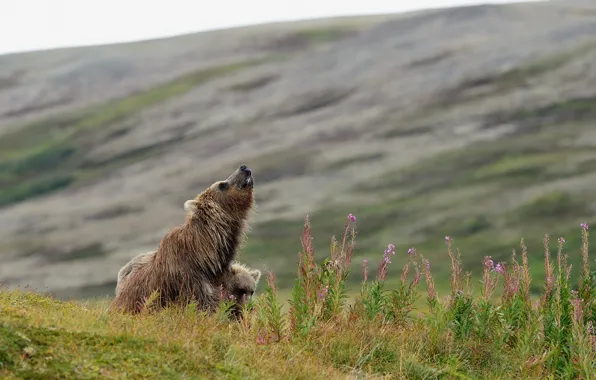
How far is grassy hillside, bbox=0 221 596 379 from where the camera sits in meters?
7.65

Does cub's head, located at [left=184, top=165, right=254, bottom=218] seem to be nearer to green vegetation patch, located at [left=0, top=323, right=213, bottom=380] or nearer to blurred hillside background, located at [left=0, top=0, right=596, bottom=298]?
green vegetation patch, located at [left=0, top=323, right=213, bottom=380]

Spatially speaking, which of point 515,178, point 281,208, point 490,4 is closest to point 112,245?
point 281,208

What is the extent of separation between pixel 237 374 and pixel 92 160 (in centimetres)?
6691

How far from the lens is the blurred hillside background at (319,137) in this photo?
59.5 m

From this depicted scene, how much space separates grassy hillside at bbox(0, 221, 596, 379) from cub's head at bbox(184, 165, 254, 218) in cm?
279

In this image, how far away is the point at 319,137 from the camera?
7081 cm

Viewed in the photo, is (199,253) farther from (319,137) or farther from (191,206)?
(319,137)

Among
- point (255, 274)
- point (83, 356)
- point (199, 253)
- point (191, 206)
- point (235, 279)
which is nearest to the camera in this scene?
point (83, 356)

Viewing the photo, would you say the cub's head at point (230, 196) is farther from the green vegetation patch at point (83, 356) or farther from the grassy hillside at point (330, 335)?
the green vegetation patch at point (83, 356)

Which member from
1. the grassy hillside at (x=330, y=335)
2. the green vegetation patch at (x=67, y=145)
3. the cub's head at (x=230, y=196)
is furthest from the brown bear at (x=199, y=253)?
the green vegetation patch at (x=67, y=145)

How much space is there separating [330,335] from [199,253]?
11.1ft

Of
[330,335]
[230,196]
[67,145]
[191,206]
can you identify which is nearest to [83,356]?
[330,335]

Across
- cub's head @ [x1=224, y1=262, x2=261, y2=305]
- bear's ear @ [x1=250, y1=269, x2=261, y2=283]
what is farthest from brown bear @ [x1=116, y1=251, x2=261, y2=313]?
bear's ear @ [x1=250, y1=269, x2=261, y2=283]

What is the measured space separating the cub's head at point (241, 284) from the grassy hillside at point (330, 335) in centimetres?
243
